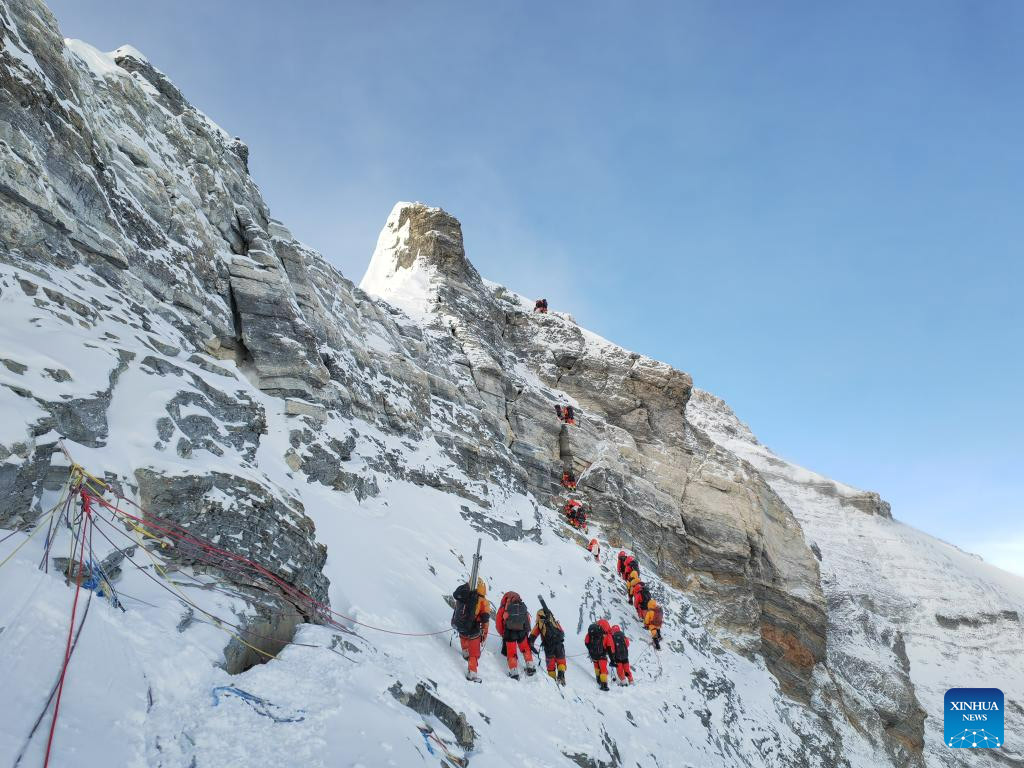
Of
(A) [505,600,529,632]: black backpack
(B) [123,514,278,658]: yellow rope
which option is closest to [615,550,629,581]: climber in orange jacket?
(A) [505,600,529,632]: black backpack

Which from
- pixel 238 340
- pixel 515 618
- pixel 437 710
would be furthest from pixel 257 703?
pixel 238 340

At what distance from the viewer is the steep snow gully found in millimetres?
5547

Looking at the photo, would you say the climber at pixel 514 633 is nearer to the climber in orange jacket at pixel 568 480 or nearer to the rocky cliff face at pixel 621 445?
the rocky cliff face at pixel 621 445

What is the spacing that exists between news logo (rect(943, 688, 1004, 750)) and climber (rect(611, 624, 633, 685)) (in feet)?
91.0

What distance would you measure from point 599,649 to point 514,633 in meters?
3.34

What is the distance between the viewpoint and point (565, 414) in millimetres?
28188

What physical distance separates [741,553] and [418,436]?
55.6 ft

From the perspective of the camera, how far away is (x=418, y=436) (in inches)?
749

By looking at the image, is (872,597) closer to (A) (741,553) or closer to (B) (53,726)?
(A) (741,553)

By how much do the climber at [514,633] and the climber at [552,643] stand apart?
0.37 metres

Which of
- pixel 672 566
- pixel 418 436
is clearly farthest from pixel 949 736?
pixel 418 436

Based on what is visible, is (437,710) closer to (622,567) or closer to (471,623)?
(471,623)

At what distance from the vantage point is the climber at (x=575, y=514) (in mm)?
22597

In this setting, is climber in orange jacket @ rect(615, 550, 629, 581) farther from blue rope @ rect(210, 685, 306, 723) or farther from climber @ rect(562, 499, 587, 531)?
blue rope @ rect(210, 685, 306, 723)
